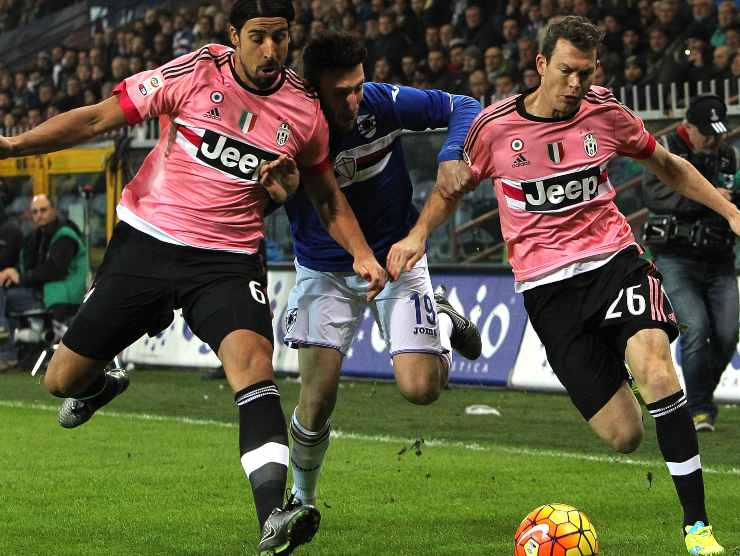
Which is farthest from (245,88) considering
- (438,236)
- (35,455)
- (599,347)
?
(438,236)

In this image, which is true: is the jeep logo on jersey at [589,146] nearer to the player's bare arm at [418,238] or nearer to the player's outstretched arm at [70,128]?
the player's bare arm at [418,238]

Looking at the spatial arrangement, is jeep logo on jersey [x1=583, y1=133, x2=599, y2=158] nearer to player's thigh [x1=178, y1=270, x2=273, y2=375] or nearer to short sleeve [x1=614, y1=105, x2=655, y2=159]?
short sleeve [x1=614, y1=105, x2=655, y2=159]

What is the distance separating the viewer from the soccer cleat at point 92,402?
7.44 metres

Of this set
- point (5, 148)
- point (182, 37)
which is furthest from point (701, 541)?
point (182, 37)

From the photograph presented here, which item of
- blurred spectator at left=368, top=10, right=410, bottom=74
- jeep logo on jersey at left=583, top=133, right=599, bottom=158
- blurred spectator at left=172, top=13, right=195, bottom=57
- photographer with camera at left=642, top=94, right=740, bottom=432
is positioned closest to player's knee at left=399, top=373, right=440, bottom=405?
jeep logo on jersey at left=583, top=133, right=599, bottom=158

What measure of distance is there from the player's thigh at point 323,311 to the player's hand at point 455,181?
37.5 inches

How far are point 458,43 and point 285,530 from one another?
1327 centimetres

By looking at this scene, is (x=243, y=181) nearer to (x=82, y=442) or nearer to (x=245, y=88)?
(x=245, y=88)

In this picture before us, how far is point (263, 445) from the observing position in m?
5.79

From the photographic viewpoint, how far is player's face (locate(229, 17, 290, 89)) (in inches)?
238

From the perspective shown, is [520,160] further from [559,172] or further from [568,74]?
[568,74]

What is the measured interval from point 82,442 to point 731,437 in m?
4.51

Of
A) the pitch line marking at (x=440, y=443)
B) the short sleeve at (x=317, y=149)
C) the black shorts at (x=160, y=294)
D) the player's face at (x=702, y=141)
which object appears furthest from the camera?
the player's face at (x=702, y=141)

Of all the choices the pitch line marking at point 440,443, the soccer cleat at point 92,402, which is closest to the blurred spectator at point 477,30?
the pitch line marking at point 440,443
